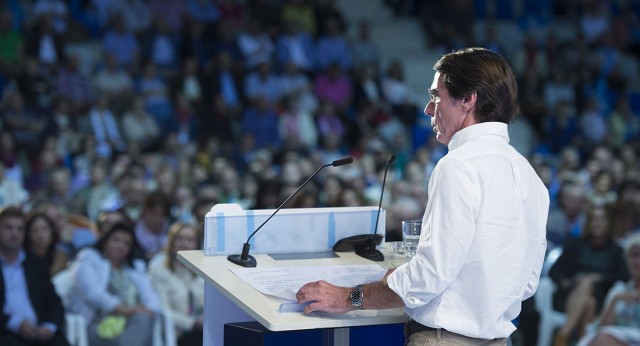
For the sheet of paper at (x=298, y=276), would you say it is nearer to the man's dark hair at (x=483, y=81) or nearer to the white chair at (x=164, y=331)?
the man's dark hair at (x=483, y=81)

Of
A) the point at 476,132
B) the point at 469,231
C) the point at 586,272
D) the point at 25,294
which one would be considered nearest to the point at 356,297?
the point at 469,231

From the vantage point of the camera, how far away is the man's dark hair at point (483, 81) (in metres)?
1.97

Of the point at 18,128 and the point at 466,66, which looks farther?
the point at 18,128

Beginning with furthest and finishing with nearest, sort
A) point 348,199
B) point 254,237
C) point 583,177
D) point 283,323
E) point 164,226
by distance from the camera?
1. point 583,177
2. point 348,199
3. point 164,226
4. point 254,237
5. point 283,323

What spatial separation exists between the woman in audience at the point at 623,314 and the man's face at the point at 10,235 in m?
2.54

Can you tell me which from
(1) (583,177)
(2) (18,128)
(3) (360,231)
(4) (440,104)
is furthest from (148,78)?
(4) (440,104)

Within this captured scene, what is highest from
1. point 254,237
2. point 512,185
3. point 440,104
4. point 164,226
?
point 440,104

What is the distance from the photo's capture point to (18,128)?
7.93 meters

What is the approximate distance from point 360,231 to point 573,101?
869 centimetres

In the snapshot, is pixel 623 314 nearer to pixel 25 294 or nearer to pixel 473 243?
pixel 25 294

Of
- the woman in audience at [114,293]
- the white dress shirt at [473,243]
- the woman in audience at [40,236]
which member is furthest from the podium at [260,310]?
the woman in audience at [40,236]

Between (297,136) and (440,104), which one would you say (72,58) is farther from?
(440,104)

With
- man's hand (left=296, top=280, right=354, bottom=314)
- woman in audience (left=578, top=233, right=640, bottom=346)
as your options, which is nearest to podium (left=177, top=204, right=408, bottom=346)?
man's hand (left=296, top=280, right=354, bottom=314)

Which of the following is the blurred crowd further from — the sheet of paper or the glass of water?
the sheet of paper
